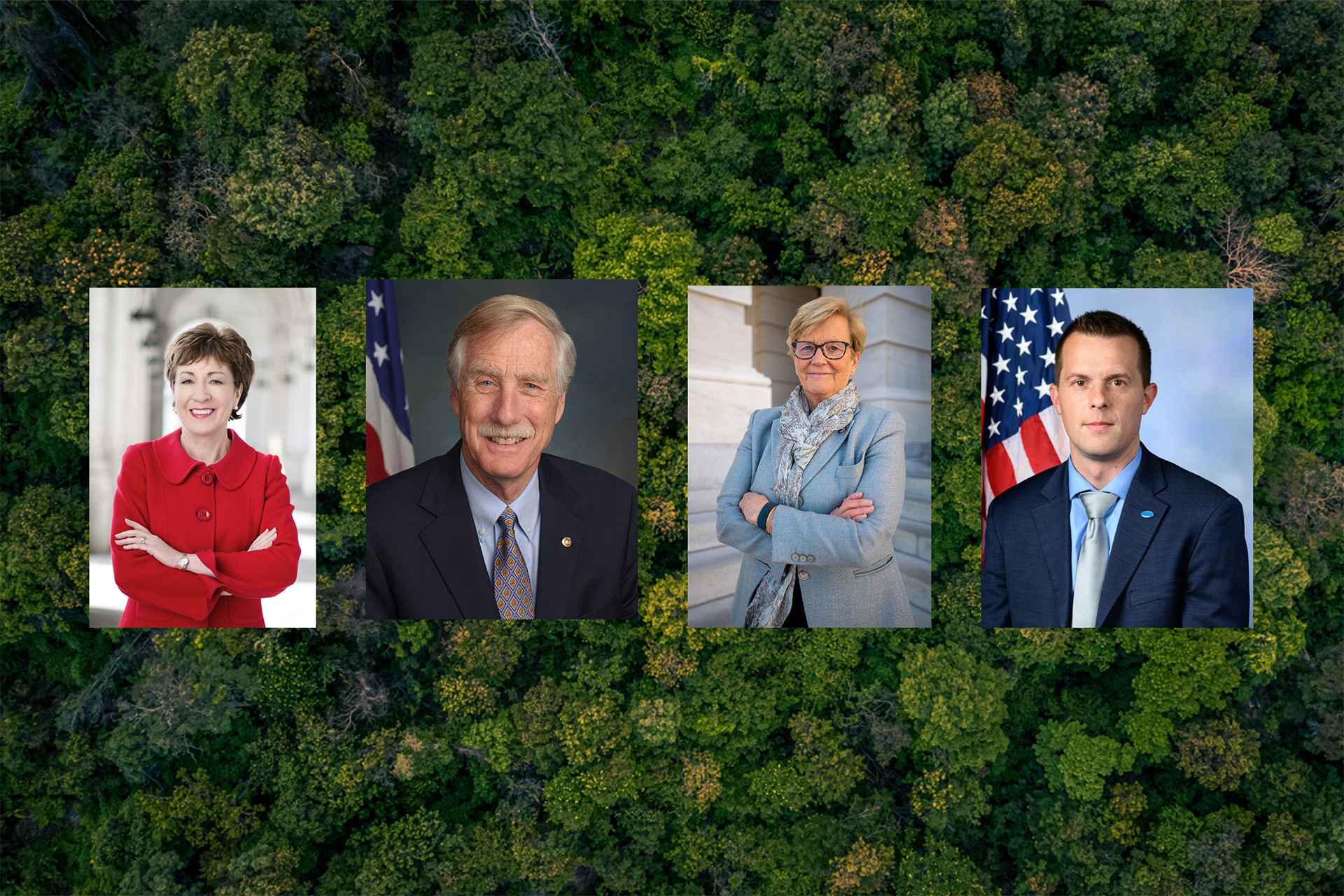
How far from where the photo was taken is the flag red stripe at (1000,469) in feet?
28.9

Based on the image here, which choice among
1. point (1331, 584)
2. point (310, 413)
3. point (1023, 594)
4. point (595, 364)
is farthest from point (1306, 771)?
point (310, 413)

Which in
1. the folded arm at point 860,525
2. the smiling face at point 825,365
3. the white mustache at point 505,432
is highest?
the smiling face at point 825,365

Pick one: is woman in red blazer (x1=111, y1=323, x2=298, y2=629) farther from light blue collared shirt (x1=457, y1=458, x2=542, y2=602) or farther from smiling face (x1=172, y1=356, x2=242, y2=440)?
light blue collared shirt (x1=457, y1=458, x2=542, y2=602)

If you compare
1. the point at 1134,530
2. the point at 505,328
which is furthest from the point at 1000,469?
the point at 505,328

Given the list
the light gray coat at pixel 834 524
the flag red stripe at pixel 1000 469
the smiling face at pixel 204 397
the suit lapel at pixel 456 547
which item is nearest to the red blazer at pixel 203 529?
the smiling face at pixel 204 397

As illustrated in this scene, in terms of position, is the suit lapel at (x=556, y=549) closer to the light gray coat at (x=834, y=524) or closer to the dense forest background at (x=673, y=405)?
the dense forest background at (x=673, y=405)

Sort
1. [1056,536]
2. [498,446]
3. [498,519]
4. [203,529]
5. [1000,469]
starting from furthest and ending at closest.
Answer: [1000,469], [1056,536], [203,529], [498,519], [498,446]

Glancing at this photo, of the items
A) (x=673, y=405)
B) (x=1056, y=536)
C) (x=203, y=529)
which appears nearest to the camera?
(x=203, y=529)

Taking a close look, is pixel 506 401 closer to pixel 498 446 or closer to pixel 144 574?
pixel 498 446

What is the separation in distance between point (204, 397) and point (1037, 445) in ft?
36.9

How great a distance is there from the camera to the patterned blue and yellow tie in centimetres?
854

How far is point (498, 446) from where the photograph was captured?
8383 mm

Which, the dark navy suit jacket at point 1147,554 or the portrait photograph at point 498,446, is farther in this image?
the dark navy suit jacket at point 1147,554

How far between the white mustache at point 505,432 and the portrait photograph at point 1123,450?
6271 mm
